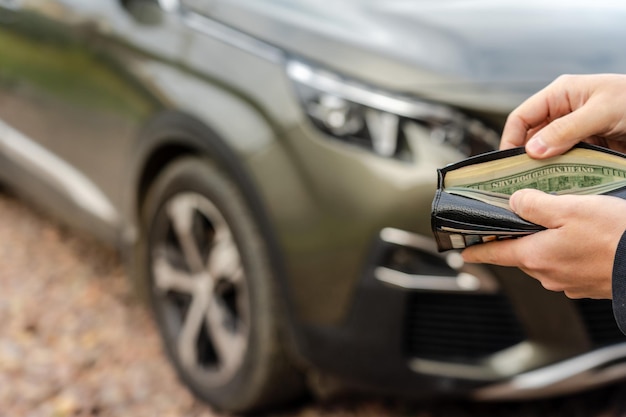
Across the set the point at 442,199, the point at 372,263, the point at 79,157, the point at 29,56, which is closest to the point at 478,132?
the point at 372,263

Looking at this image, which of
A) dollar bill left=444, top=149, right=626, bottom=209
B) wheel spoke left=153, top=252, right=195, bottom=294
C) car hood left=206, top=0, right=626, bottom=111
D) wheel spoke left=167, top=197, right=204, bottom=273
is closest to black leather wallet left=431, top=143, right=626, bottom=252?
dollar bill left=444, top=149, right=626, bottom=209

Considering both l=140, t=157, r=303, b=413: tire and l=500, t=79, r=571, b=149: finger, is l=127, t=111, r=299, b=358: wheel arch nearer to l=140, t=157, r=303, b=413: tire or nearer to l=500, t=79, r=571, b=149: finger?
l=140, t=157, r=303, b=413: tire

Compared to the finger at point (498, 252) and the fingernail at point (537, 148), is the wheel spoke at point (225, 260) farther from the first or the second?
the fingernail at point (537, 148)

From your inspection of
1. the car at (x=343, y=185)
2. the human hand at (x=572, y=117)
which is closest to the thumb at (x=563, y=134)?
the human hand at (x=572, y=117)

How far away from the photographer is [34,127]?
3.47 meters

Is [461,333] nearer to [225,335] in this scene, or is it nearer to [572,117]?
[225,335]

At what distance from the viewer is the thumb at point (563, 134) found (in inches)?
54.1

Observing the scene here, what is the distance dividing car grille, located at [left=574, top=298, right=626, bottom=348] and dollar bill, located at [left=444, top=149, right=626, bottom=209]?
2.91ft

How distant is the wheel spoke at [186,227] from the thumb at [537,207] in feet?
4.97

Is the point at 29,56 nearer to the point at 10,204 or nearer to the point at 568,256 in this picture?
the point at 10,204

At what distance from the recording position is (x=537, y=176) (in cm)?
138

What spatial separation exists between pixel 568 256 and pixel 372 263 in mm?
914

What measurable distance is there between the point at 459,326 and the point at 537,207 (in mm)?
1016

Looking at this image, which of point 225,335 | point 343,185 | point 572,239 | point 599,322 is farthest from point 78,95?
point 572,239
